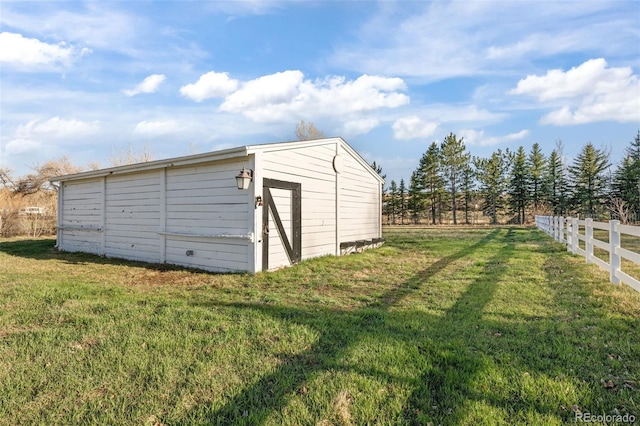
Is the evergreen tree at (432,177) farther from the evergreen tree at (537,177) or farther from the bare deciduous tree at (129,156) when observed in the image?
the bare deciduous tree at (129,156)

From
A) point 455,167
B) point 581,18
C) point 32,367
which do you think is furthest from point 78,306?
point 455,167

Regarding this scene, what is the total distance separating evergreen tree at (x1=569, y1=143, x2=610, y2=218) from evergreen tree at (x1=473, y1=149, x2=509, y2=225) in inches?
235

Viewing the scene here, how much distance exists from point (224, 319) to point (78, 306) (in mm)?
1939

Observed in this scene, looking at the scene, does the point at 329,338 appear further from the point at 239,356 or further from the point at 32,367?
the point at 32,367

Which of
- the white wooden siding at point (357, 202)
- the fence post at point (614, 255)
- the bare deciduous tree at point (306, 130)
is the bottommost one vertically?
the fence post at point (614, 255)

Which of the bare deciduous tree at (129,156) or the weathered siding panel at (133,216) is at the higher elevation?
the bare deciduous tree at (129,156)

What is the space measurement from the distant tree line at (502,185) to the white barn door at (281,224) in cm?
2752

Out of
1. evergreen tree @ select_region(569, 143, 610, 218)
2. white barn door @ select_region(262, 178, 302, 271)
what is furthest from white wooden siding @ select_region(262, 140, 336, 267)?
evergreen tree @ select_region(569, 143, 610, 218)

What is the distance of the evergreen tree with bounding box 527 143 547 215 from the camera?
3144 centimetres

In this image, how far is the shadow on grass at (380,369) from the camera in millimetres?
1961

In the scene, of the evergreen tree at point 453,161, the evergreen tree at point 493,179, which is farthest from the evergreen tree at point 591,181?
the evergreen tree at point 453,161

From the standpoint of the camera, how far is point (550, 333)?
3.11m

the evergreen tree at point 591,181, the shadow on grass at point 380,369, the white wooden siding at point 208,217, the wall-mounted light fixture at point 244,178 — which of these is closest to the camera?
the shadow on grass at point 380,369

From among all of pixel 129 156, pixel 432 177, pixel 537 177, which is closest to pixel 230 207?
pixel 129 156
